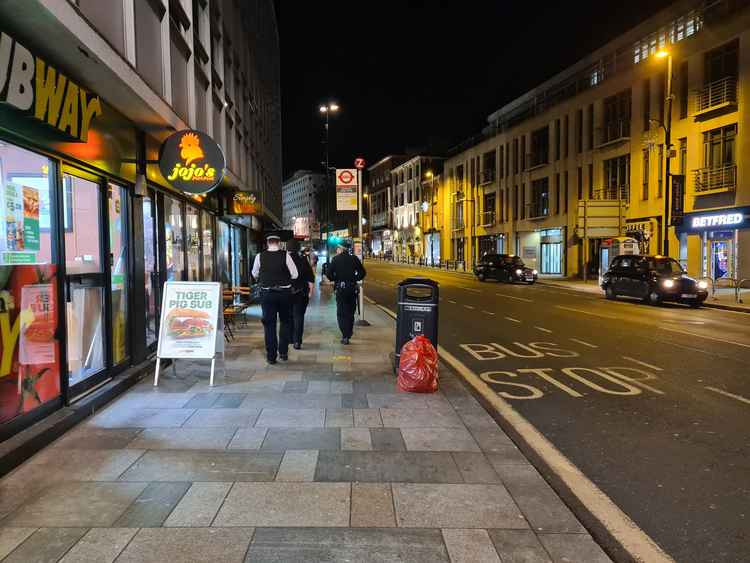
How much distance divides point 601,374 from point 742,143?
21.5m

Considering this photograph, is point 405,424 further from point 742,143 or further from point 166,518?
point 742,143

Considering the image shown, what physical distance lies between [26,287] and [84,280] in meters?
1.25

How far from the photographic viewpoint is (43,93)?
504 cm

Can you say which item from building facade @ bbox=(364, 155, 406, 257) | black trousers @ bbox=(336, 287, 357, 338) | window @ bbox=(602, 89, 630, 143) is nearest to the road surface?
black trousers @ bbox=(336, 287, 357, 338)

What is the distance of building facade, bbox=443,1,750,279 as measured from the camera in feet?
83.6

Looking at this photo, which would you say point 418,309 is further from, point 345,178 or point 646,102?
point 646,102

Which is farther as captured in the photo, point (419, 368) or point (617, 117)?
point (617, 117)

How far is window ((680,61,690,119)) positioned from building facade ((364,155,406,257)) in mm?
56998

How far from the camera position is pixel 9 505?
393cm

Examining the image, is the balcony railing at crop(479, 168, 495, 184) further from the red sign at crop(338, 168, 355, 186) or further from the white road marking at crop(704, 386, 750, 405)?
the white road marking at crop(704, 386, 750, 405)

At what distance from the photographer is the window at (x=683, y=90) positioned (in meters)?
28.0

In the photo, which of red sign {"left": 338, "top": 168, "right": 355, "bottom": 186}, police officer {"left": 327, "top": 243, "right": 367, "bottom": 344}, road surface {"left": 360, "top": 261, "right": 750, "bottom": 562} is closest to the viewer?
road surface {"left": 360, "top": 261, "right": 750, "bottom": 562}

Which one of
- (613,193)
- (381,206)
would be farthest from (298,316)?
(381,206)

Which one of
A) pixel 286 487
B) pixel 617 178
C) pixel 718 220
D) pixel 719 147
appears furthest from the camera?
pixel 617 178
